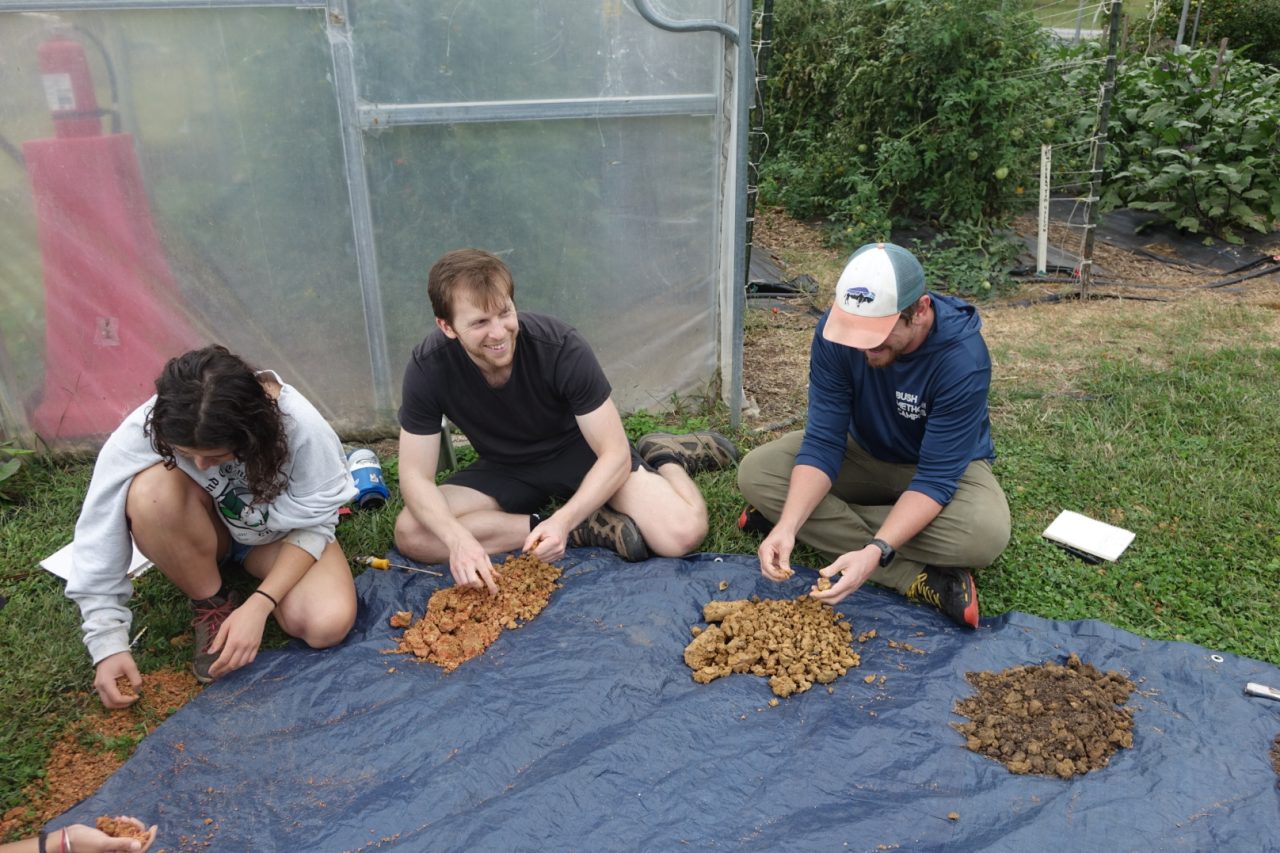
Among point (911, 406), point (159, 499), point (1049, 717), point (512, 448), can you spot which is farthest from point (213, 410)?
point (1049, 717)

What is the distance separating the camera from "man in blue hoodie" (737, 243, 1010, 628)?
9.07 ft

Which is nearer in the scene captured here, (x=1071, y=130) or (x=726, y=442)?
(x=726, y=442)

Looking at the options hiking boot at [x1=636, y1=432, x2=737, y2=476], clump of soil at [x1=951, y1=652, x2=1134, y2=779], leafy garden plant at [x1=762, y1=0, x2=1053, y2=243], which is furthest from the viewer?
leafy garden plant at [x1=762, y1=0, x2=1053, y2=243]

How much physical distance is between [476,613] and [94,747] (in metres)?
1.12

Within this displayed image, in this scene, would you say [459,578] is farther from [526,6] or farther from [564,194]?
[526,6]

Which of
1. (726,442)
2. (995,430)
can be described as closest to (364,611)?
(726,442)

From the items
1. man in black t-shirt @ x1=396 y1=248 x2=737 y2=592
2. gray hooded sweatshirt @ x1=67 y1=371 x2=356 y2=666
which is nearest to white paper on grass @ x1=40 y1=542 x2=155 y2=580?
gray hooded sweatshirt @ x1=67 y1=371 x2=356 y2=666

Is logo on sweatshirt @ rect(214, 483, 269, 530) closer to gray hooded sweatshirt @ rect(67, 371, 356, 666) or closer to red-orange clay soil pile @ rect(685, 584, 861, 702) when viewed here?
gray hooded sweatshirt @ rect(67, 371, 356, 666)

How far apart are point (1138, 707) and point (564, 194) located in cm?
293

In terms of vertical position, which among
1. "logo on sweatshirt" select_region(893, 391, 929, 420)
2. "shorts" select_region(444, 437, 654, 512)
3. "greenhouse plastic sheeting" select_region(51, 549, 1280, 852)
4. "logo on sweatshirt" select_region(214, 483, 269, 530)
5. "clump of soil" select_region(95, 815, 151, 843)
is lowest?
"clump of soil" select_region(95, 815, 151, 843)

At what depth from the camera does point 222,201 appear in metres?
3.96

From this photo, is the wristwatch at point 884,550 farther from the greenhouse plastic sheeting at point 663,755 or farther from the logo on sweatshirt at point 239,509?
the logo on sweatshirt at point 239,509

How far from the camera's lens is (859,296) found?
2738mm

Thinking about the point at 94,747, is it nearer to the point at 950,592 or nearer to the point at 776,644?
the point at 776,644
